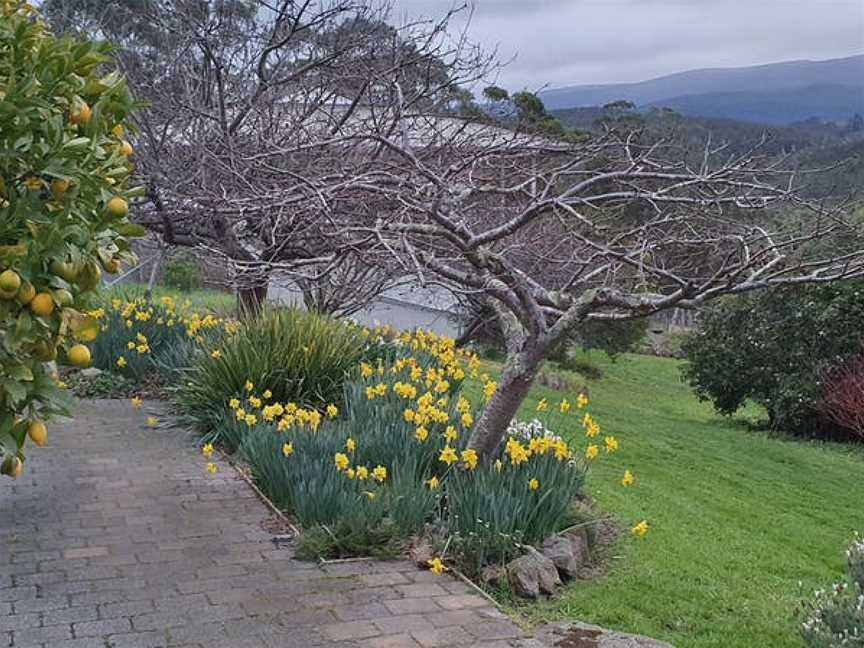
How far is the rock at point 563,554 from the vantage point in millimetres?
5180

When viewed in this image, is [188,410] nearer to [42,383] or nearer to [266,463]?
[266,463]

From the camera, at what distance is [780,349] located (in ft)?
52.0

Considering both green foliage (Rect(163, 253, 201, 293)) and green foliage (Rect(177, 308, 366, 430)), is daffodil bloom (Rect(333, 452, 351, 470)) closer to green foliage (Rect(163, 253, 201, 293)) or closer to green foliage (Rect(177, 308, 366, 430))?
green foliage (Rect(177, 308, 366, 430))

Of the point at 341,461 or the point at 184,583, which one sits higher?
the point at 341,461

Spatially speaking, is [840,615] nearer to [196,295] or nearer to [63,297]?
[63,297]

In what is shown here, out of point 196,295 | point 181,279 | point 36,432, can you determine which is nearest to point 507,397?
point 36,432

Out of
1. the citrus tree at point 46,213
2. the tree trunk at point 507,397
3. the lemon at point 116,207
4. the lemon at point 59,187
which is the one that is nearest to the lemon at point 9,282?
the citrus tree at point 46,213

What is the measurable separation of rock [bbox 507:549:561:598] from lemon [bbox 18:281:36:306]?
3167 mm

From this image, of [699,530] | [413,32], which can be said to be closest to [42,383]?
[699,530]

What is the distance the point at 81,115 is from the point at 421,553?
3.20m

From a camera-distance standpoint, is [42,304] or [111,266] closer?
[42,304]

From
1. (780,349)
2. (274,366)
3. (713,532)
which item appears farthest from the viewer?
(780,349)

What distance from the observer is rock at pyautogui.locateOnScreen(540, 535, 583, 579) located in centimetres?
518

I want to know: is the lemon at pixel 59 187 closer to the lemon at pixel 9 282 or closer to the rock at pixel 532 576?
the lemon at pixel 9 282
